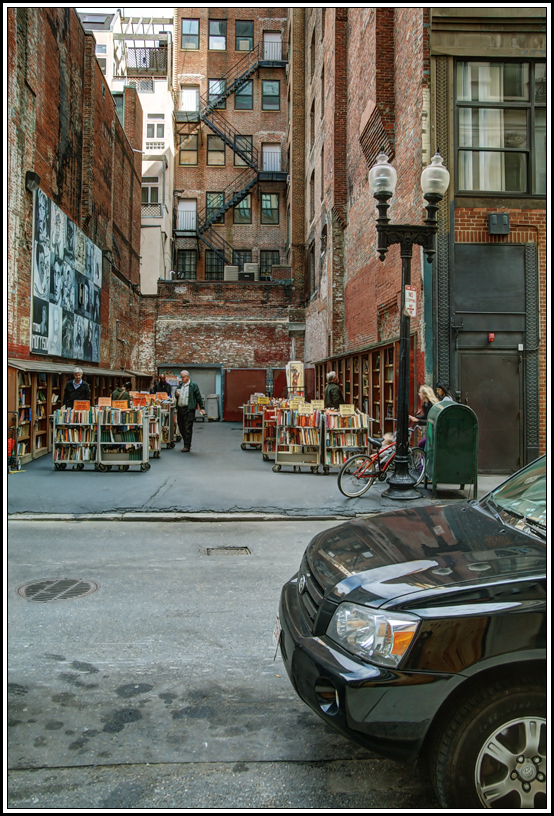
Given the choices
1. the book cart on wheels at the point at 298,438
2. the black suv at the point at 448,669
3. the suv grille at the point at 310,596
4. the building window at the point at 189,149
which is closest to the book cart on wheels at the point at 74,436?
the book cart on wheels at the point at 298,438

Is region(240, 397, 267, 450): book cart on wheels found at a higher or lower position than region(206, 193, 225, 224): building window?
lower

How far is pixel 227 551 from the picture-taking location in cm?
657

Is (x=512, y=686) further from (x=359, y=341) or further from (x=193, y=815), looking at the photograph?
(x=359, y=341)

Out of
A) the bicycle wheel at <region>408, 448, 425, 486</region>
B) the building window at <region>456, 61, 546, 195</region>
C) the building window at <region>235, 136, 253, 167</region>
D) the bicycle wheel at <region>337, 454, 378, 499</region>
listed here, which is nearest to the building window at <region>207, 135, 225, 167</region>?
the building window at <region>235, 136, 253, 167</region>

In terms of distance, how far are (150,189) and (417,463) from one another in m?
31.3

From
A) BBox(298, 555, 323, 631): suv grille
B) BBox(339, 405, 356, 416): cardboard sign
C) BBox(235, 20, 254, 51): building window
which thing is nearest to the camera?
BBox(298, 555, 323, 631): suv grille

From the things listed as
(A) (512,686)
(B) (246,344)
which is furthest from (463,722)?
(B) (246,344)

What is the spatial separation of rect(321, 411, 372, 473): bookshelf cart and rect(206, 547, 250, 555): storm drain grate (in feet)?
18.2

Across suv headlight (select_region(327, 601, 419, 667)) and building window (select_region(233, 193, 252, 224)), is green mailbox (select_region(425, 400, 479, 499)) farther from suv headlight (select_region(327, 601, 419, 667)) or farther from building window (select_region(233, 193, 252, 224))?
building window (select_region(233, 193, 252, 224))

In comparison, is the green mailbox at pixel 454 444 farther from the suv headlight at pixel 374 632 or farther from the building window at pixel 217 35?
the building window at pixel 217 35

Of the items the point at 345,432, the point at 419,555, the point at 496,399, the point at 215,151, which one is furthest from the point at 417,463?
the point at 215,151

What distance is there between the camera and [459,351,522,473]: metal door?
11.9 meters

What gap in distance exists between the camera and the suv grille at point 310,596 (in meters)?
2.86

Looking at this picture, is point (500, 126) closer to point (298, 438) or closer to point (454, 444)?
point (454, 444)
